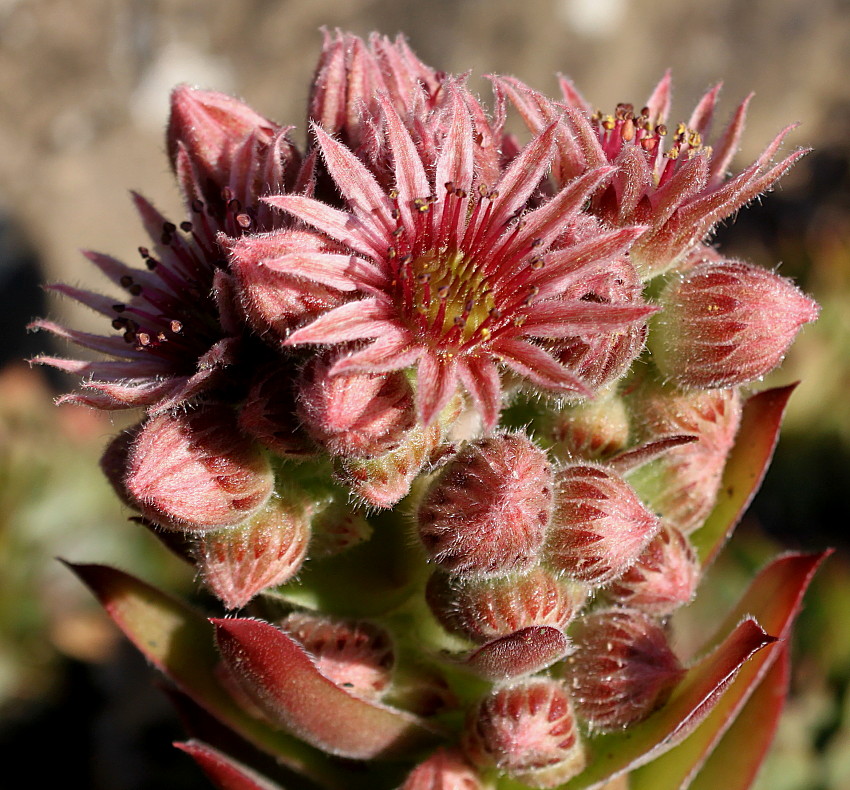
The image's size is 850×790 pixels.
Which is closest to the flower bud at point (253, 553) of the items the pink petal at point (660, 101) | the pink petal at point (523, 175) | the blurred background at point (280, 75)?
the pink petal at point (523, 175)

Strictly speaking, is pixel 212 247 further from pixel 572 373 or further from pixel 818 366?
pixel 818 366

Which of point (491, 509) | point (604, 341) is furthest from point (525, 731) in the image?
point (604, 341)

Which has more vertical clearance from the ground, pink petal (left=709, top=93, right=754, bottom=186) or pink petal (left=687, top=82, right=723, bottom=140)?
pink petal (left=687, top=82, right=723, bottom=140)

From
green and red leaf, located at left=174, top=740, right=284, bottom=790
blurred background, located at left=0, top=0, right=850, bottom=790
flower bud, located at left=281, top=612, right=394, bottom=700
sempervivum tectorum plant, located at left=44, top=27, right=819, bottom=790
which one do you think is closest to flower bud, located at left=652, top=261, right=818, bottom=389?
sempervivum tectorum plant, located at left=44, top=27, right=819, bottom=790

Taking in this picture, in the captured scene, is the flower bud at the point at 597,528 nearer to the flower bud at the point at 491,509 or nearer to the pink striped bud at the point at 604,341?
the flower bud at the point at 491,509

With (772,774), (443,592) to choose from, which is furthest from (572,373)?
(772,774)

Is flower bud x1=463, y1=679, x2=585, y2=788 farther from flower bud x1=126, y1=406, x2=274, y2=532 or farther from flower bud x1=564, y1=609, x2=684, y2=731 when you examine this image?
flower bud x1=126, y1=406, x2=274, y2=532
